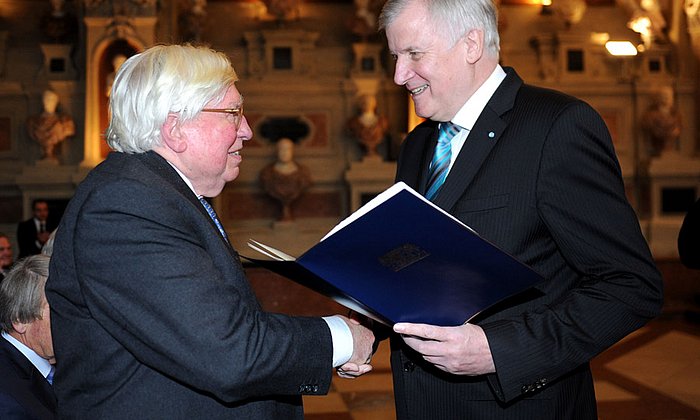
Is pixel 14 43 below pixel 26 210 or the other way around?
the other way around

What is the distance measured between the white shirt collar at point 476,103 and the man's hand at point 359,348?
63 centimetres

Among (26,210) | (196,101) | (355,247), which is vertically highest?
(196,101)

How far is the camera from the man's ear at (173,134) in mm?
1982

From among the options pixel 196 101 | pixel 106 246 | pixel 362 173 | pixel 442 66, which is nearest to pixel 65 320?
pixel 106 246

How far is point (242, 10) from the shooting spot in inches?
452

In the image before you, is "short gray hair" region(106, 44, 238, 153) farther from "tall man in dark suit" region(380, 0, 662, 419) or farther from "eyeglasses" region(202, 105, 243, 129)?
"tall man in dark suit" region(380, 0, 662, 419)

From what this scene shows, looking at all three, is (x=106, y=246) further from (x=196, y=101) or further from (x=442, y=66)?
(x=442, y=66)

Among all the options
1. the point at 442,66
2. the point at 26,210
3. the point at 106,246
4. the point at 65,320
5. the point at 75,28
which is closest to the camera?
the point at 106,246

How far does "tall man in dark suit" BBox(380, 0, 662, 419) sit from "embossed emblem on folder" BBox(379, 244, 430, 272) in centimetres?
16

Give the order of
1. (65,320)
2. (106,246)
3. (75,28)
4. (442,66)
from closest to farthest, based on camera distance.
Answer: (106,246) < (65,320) < (442,66) < (75,28)

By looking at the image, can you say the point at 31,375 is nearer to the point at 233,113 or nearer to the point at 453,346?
the point at 233,113

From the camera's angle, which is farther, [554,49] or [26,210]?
[554,49]

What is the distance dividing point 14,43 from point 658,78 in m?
8.75

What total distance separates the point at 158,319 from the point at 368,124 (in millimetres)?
8927
